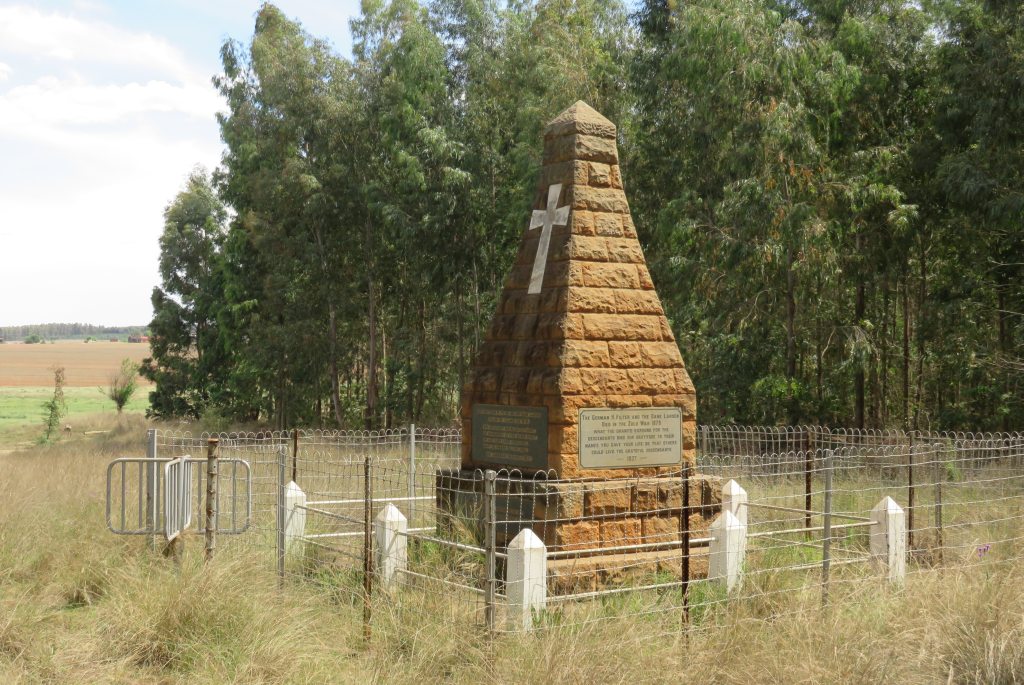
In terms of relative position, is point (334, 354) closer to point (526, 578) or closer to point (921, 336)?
point (921, 336)

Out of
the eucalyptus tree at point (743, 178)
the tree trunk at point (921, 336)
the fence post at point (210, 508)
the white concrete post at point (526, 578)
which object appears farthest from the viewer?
the tree trunk at point (921, 336)

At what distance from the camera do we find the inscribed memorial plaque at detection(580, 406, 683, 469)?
325 inches

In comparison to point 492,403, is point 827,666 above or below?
below

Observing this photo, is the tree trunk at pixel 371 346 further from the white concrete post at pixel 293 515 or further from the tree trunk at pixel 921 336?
the white concrete post at pixel 293 515

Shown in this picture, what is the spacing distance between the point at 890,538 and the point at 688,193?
14340mm

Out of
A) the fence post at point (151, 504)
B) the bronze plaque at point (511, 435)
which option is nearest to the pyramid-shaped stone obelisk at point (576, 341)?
the bronze plaque at point (511, 435)

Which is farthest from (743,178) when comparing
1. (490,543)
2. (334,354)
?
(490,543)

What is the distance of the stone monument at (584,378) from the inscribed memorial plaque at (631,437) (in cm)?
1

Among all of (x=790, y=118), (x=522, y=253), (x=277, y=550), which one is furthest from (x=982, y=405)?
(x=277, y=550)

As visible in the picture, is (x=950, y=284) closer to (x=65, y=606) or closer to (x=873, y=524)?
(x=873, y=524)

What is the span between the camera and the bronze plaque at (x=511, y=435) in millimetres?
8320

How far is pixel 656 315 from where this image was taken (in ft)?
28.9

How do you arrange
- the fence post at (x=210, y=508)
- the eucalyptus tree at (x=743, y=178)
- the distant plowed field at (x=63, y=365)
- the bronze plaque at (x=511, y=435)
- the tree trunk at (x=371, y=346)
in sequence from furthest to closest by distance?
the distant plowed field at (x=63, y=365) < the tree trunk at (x=371, y=346) < the eucalyptus tree at (x=743, y=178) < the bronze plaque at (x=511, y=435) < the fence post at (x=210, y=508)

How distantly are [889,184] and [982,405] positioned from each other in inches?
213
